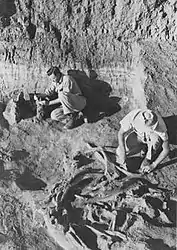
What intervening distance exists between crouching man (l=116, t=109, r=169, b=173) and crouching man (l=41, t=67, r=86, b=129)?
107 centimetres

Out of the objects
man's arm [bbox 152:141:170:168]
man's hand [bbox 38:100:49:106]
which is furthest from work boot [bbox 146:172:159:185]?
man's hand [bbox 38:100:49:106]

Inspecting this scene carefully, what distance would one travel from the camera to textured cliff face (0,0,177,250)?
21.2 feet

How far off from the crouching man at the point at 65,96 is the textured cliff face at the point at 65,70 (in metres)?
0.29

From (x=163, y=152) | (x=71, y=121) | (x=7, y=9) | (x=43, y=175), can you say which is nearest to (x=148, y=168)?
(x=163, y=152)

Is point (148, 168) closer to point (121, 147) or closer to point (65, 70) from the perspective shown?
point (121, 147)

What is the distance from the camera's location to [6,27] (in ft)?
25.8

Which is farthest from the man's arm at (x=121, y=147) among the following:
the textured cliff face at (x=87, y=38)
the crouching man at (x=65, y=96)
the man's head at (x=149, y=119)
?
the textured cliff face at (x=87, y=38)

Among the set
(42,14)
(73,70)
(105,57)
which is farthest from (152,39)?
(42,14)

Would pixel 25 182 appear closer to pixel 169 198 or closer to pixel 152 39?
pixel 169 198

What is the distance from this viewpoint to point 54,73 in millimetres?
6941

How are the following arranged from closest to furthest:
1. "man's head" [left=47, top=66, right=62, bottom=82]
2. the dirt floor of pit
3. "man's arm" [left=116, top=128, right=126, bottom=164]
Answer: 1. the dirt floor of pit
2. "man's arm" [left=116, top=128, right=126, bottom=164]
3. "man's head" [left=47, top=66, right=62, bottom=82]

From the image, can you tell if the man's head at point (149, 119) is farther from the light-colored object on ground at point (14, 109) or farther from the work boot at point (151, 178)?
the light-colored object on ground at point (14, 109)

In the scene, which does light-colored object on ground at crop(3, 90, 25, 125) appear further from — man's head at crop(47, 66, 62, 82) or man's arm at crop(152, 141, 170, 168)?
man's arm at crop(152, 141, 170, 168)

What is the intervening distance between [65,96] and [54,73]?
18.2 inches
